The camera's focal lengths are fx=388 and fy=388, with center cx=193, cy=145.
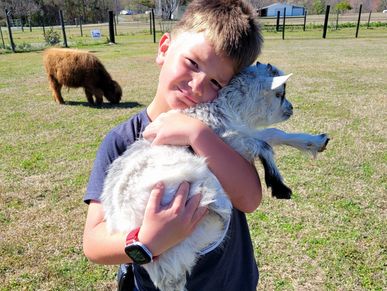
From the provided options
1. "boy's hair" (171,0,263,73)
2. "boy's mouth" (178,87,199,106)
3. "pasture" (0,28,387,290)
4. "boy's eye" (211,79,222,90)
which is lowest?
"pasture" (0,28,387,290)

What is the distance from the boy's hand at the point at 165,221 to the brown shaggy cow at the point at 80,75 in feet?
35.2

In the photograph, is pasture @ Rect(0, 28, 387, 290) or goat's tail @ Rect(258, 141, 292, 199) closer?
goat's tail @ Rect(258, 141, 292, 199)

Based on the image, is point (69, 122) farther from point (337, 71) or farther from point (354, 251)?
point (337, 71)

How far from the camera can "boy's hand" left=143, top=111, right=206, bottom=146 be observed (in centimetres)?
178

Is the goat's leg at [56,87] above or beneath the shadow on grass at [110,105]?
above

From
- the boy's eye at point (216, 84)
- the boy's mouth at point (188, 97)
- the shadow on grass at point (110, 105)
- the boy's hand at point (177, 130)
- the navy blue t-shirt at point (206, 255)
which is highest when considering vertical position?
the boy's eye at point (216, 84)

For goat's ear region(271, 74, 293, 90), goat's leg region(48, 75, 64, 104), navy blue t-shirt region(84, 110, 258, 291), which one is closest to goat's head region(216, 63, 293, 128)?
goat's ear region(271, 74, 293, 90)

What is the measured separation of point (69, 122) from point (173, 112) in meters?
8.70

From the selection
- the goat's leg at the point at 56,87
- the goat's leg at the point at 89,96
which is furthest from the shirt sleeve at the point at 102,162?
the goat's leg at the point at 56,87

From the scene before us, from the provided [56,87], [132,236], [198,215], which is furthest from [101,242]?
[56,87]

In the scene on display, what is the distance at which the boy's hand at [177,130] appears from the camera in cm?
178

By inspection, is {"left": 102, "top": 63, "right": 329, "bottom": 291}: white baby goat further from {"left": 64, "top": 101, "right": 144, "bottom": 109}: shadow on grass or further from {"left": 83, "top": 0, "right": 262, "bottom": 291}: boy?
{"left": 64, "top": 101, "right": 144, "bottom": 109}: shadow on grass

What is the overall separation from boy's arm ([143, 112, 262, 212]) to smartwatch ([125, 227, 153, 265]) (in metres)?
0.46

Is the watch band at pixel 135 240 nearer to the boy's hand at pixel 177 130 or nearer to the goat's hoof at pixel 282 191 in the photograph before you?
the boy's hand at pixel 177 130
